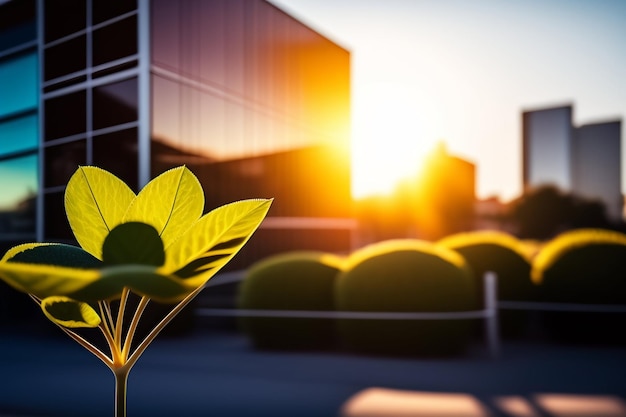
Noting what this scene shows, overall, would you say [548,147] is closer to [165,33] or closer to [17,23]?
[165,33]

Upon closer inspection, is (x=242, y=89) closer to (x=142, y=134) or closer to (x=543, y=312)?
(x=142, y=134)

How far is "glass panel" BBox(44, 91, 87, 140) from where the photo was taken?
9078 mm

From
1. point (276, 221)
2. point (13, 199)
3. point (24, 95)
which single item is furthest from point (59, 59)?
point (276, 221)

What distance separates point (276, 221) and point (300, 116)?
360 cm

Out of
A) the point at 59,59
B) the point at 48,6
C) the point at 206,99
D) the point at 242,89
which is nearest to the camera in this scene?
the point at 59,59

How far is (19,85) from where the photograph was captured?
9875 millimetres

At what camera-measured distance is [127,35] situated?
926 centimetres

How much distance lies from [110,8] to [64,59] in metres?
1.06

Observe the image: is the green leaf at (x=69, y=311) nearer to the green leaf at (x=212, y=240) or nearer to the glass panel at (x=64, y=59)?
the green leaf at (x=212, y=240)

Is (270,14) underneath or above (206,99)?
above

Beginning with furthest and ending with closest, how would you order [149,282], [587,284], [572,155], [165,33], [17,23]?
[572,155] → [17,23] → [165,33] → [587,284] → [149,282]

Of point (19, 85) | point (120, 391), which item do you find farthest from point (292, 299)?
point (120, 391)

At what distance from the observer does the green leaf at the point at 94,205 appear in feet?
2.26

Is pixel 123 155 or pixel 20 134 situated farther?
pixel 20 134
